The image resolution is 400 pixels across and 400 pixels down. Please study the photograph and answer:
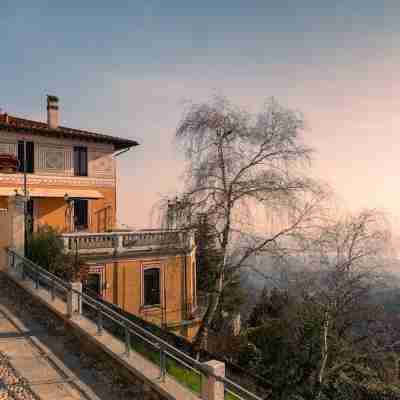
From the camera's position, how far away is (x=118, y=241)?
665 inches

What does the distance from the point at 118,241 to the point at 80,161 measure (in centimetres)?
715

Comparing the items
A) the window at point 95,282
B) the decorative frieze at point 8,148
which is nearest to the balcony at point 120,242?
the window at point 95,282

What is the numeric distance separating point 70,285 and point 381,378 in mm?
12937

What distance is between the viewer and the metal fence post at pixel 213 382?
237 inches

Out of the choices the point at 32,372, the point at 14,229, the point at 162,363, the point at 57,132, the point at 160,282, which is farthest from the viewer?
the point at 57,132

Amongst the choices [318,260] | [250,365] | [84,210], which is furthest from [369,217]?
[84,210]

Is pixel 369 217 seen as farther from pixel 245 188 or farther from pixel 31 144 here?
pixel 31 144

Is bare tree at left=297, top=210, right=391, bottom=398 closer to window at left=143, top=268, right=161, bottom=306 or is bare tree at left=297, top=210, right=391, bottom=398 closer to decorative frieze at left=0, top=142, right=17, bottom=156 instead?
window at left=143, top=268, right=161, bottom=306

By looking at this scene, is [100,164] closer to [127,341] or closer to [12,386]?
[127,341]

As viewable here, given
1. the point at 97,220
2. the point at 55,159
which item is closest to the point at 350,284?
the point at 97,220

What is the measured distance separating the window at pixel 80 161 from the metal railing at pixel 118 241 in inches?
252

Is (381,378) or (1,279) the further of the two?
(381,378)

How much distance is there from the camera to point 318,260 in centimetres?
1298

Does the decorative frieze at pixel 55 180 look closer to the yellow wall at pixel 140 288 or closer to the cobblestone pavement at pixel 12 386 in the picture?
the yellow wall at pixel 140 288
